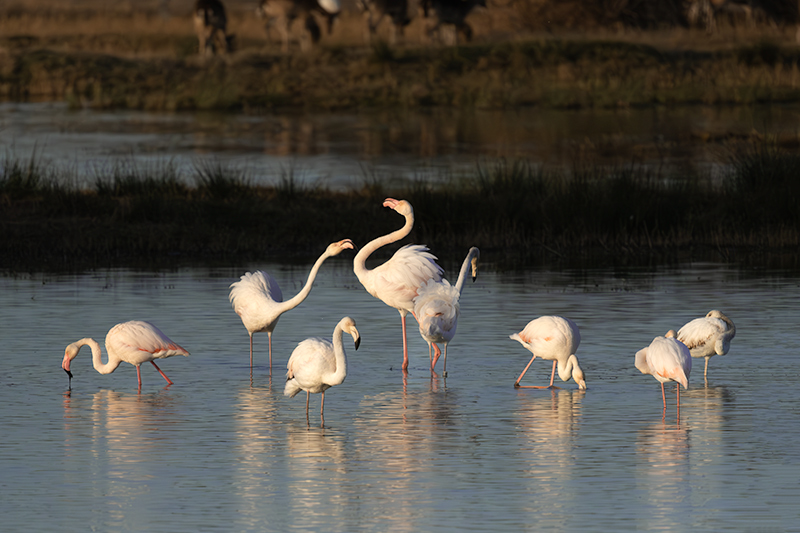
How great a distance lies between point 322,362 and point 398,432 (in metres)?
0.74

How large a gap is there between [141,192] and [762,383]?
13.3 meters

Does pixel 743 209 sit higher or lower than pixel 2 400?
higher

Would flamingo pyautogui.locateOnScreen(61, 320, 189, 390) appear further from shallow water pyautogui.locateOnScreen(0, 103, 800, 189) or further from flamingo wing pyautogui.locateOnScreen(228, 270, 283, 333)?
shallow water pyautogui.locateOnScreen(0, 103, 800, 189)

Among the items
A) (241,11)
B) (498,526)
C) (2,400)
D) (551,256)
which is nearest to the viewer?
(498,526)

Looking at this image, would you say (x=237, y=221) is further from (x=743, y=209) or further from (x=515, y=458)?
(x=515, y=458)

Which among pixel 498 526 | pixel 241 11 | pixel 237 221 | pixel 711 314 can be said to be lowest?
pixel 498 526

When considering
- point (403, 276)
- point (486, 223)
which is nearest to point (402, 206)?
point (403, 276)

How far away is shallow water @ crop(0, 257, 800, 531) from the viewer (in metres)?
7.18

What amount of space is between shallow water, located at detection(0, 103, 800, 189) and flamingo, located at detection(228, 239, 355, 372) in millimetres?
12779

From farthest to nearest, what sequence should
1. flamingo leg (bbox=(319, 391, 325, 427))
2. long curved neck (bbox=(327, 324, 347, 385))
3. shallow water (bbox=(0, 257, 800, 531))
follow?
flamingo leg (bbox=(319, 391, 325, 427)), long curved neck (bbox=(327, 324, 347, 385)), shallow water (bbox=(0, 257, 800, 531))

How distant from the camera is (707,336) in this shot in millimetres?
10625

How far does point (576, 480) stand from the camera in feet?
25.5

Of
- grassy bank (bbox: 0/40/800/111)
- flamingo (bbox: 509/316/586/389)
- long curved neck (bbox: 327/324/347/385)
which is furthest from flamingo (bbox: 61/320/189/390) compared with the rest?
grassy bank (bbox: 0/40/800/111)

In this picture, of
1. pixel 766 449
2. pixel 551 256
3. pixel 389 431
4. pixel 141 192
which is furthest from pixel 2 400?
pixel 141 192
